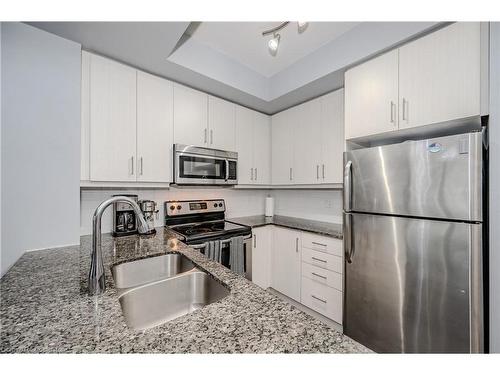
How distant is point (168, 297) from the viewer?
1047mm

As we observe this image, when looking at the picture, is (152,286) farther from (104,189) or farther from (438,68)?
(438,68)

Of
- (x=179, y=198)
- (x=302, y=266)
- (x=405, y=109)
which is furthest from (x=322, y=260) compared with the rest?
(x=179, y=198)

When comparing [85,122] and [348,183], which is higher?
[85,122]

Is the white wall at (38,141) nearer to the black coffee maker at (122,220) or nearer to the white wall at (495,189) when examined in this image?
the black coffee maker at (122,220)

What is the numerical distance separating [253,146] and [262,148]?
0.51 feet

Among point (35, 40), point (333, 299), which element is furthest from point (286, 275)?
point (35, 40)

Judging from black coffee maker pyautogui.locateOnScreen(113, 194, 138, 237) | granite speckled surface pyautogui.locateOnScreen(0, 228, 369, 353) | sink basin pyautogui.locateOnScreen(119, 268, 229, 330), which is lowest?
sink basin pyautogui.locateOnScreen(119, 268, 229, 330)

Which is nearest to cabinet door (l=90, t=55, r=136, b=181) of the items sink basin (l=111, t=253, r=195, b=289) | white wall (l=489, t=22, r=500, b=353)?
sink basin (l=111, t=253, r=195, b=289)

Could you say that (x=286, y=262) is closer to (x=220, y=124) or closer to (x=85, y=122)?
(x=220, y=124)

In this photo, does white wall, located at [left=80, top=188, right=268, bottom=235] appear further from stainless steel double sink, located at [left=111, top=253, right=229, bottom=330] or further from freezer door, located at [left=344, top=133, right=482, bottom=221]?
freezer door, located at [left=344, top=133, right=482, bottom=221]

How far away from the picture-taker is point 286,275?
7.76 feet

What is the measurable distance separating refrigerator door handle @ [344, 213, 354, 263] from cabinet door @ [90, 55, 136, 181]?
1.72 metres

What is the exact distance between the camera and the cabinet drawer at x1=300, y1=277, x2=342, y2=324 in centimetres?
192
